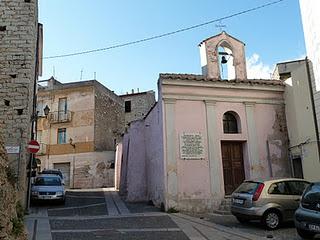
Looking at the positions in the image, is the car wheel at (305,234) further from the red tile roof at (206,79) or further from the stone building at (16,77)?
the stone building at (16,77)

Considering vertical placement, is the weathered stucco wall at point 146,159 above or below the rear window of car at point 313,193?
above

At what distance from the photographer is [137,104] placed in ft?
131

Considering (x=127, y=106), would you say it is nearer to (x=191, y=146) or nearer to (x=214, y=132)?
(x=214, y=132)

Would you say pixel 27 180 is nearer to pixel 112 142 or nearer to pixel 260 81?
pixel 260 81

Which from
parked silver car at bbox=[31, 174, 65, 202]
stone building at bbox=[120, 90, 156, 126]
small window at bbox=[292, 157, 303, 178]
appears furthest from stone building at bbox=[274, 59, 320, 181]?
stone building at bbox=[120, 90, 156, 126]

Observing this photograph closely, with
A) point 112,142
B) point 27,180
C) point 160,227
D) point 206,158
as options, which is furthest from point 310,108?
point 112,142

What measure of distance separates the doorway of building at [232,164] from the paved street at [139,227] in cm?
211

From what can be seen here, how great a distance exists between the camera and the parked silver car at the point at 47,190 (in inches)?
630

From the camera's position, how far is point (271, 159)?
1463 centimetres

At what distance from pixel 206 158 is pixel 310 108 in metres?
4.41

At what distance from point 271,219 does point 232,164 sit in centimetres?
470

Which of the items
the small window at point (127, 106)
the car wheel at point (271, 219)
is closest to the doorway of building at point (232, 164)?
the car wheel at point (271, 219)

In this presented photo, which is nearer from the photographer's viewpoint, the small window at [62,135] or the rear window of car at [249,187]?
the rear window of car at [249,187]

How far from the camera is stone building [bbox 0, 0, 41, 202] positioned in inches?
501
